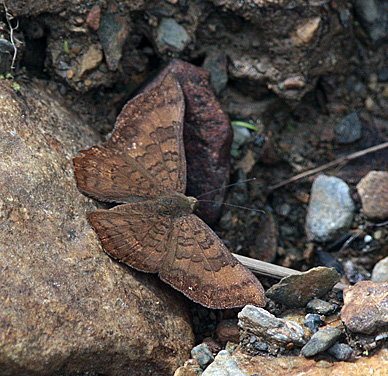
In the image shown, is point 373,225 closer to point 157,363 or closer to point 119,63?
point 157,363

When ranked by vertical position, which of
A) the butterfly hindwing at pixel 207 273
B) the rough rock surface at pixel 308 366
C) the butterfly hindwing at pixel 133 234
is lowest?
the rough rock surface at pixel 308 366

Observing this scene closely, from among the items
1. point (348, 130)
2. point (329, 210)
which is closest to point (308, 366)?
point (329, 210)

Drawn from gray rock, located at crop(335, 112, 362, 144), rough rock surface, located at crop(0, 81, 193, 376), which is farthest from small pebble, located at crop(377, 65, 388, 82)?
rough rock surface, located at crop(0, 81, 193, 376)

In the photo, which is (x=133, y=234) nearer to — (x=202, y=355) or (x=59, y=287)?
(x=59, y=287)

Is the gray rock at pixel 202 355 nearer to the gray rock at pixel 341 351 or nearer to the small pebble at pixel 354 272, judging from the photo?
the gray rock at pixel 341 351

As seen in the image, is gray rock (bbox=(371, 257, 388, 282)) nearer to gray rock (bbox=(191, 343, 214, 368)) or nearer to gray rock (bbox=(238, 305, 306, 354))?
gray rock (bbox=(238, 305, 306, 354))

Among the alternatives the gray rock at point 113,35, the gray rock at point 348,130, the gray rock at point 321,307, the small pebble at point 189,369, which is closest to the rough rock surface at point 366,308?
the gray rock at point 321,307
